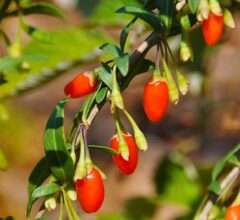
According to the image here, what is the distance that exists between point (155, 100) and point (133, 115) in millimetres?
4709

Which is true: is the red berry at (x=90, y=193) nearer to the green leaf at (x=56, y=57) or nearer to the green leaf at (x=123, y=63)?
the green leaf at (x=123, y=63)

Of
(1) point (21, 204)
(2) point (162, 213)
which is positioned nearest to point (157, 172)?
(2) point (162, 213)

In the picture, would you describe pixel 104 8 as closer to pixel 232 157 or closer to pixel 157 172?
pixel 157 172

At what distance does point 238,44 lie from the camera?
6602 mm

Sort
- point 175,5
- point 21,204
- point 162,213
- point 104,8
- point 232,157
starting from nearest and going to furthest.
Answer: point 175,5 → point 232,157 → point 104,8 → point 162,213 → point 21,204

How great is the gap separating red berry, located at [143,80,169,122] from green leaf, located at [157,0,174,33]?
11 centimetres

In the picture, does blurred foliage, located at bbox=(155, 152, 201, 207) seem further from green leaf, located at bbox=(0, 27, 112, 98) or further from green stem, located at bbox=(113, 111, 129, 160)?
green stem, located at bbox=(113, 111, 129, 160)

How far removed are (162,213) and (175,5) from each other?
2.96 m

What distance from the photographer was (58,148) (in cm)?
156

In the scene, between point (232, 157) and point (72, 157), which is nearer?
point (72, 157)

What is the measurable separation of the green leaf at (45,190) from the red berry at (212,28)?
384 mm

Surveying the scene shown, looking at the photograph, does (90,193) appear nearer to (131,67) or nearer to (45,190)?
(45,190)

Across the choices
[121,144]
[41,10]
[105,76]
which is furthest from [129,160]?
[41,10]

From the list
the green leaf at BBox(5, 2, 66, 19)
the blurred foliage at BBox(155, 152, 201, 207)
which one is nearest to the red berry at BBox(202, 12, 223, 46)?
the green leaf at BBox(5, 2, 66, 19)
